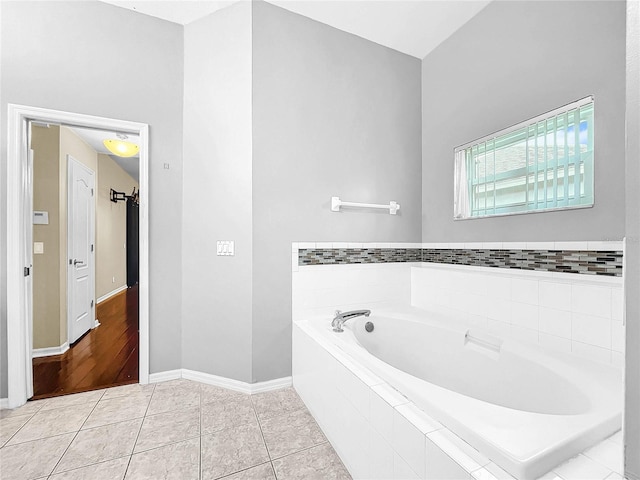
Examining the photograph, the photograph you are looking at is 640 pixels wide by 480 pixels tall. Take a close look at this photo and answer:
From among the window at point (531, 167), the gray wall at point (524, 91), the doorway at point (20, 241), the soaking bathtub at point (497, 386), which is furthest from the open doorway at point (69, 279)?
the window at point (531, 167)

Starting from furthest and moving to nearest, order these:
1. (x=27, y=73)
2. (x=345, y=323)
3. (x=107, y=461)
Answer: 1. (x=345, y=323)
2. (x=27, y=73)
3. (x=107, y=461)

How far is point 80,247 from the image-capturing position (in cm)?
327

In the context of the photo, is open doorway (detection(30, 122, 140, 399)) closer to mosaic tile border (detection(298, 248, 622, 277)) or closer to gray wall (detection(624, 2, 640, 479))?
mosaic tile border (detection(298, 248, 622, 277))

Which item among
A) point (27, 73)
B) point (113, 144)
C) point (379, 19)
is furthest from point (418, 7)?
point (113, 144)

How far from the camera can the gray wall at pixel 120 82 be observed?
1.88m

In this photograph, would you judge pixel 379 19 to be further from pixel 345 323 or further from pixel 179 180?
pixel 345 323

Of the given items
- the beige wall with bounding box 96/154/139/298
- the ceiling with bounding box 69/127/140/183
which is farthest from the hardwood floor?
the ceiling with bounding box 69/127/140/183

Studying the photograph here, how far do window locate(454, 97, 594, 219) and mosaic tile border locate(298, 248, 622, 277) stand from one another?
0.27m

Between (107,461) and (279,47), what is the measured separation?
→ 2.63 m

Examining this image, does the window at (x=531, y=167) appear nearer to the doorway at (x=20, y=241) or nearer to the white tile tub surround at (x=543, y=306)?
the white tile tub surround at (x=543, y=306)

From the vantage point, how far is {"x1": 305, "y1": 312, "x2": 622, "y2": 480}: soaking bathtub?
83 cm

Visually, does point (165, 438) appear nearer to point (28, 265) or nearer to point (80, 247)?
point (28, 265)

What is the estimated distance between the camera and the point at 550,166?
1.75 metres

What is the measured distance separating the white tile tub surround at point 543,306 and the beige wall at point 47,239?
11.0 ft
